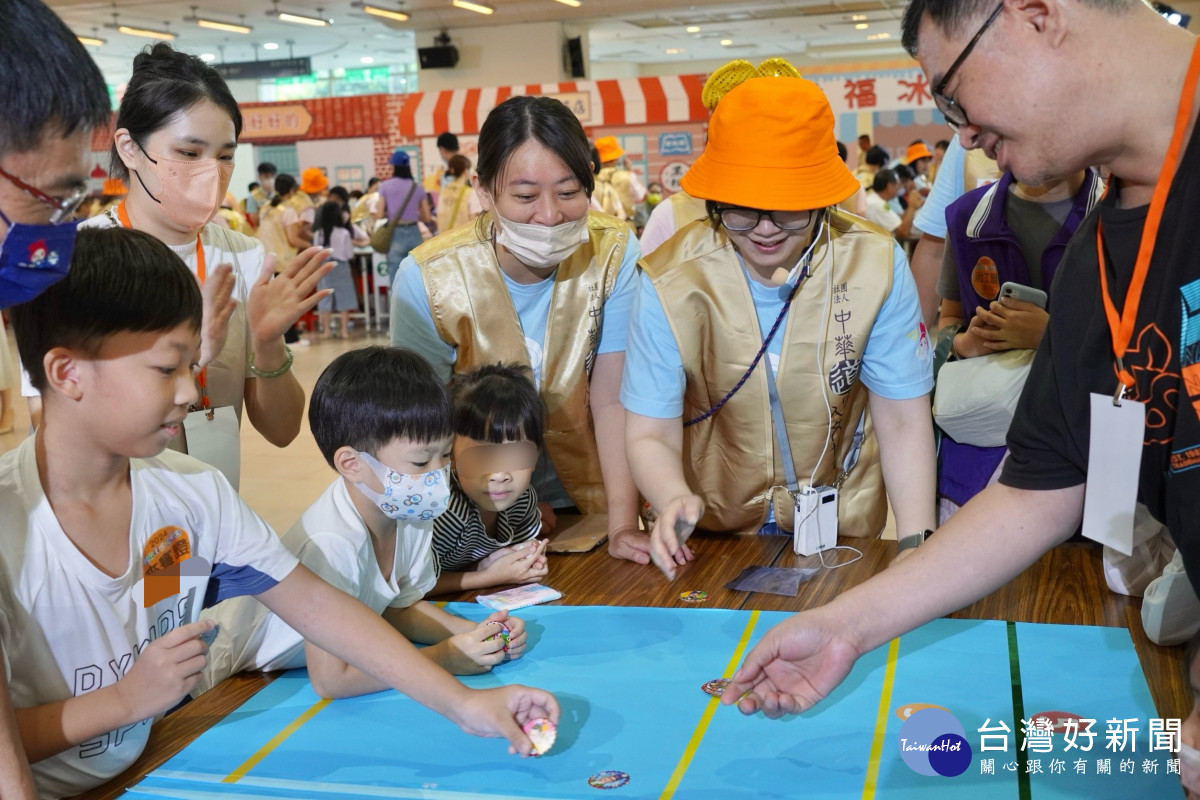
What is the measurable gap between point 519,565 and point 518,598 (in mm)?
87

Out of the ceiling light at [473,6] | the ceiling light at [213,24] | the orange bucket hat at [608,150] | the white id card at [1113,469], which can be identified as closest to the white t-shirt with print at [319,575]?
the white id card at [1113,469]

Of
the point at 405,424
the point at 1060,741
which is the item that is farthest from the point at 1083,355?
the point at 405,424

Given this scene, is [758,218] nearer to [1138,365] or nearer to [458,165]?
[1138,365]

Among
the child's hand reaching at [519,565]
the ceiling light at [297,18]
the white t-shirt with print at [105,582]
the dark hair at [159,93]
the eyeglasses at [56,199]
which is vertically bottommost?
the child's hand reaching at [519,565]

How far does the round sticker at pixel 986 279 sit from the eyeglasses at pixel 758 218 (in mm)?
544


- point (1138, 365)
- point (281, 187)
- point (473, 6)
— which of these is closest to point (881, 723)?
point (1138, 365)

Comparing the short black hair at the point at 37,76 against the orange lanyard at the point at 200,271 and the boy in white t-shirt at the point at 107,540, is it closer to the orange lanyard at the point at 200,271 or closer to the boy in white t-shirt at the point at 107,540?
the boy in white t-shirt at the point at 107,540

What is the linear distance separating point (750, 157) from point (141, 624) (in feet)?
3.72

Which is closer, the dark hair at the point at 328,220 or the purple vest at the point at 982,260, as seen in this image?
the purple vest at the point at 982,260

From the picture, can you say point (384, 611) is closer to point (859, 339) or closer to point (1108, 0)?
point (859, 339)

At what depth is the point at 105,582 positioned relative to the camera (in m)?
1.21

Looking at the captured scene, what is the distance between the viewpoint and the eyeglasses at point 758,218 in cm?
182

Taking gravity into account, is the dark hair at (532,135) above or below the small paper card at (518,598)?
above

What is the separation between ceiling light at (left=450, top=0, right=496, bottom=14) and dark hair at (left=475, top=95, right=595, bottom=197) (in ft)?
37.3
